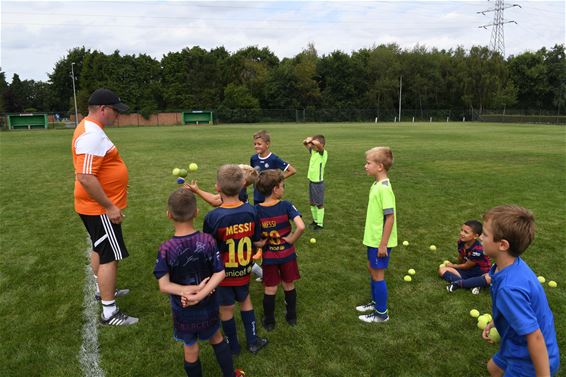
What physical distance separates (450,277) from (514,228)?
130 inches

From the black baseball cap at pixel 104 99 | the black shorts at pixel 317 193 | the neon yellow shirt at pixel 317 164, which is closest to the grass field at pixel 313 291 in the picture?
the black shorts at pixel 317 193

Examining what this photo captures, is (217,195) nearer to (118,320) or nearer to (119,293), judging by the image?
(118,320)

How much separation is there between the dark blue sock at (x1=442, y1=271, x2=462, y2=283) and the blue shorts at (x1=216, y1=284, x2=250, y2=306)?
10.3ft

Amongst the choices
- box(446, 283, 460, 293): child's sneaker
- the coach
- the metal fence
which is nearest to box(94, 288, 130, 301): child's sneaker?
the coach

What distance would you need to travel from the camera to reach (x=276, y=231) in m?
4.04

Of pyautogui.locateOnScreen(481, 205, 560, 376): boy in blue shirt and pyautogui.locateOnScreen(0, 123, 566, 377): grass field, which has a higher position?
pyautogui.locateOnScreen(481, 205, 560, 376): boy in blue shirt

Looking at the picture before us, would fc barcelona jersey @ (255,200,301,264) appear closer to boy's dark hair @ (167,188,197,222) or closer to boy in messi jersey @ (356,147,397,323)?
boy in messi jersey @ (356,147,397,323)

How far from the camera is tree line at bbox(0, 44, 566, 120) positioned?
72938 mm

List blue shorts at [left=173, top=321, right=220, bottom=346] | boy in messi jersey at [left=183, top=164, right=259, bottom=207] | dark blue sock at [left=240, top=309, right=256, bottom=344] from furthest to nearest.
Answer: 1. boy in messi jersey at [left=183, top=164, right=259, bottom=207]
2. dark blue sock at [left=240, top=309, right=256, bottom=344]
3. blue shorts at [left=173, top=321, right=220, bottom=346]

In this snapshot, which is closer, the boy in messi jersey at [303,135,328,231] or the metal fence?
the boy in messi jersey at [303,135,328,231]

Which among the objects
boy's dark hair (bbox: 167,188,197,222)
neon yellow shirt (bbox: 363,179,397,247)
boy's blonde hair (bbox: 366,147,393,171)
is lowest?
neon yellow shirt (bbox: 363,179,397,247)

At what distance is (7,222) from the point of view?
8398 mm

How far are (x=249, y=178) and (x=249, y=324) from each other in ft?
5.12

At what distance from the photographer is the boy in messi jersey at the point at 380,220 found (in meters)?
4.11
